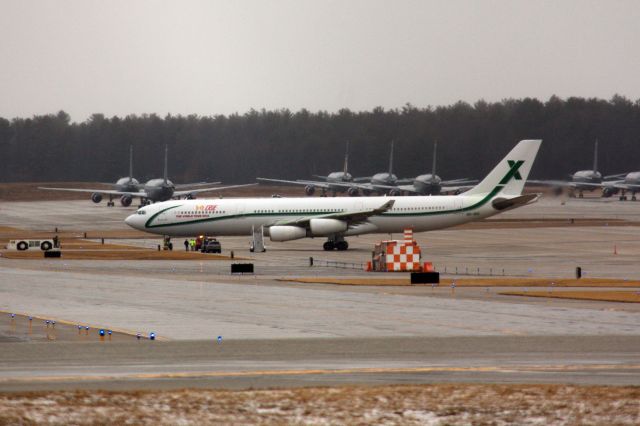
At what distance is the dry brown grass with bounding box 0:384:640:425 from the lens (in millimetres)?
20391

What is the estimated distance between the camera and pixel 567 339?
32.9m

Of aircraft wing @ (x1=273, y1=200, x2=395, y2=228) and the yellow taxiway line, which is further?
aircraft wing @ (x1=273, y1=200, x2=395, y2=228)

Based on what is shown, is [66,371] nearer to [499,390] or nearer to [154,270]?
[499,390]

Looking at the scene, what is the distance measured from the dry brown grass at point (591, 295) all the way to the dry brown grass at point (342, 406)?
79.4 feet

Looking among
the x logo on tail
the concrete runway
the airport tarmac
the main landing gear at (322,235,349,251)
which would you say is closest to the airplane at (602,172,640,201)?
the x logo on tail

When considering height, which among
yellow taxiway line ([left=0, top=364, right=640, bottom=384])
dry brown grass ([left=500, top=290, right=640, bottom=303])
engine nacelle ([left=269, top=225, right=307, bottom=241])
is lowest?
yellow taxiway line ([left=0, top=364, right=640, bottom=384])

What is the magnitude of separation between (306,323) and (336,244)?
49.2 m

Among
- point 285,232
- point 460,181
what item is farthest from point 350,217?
point 460,181

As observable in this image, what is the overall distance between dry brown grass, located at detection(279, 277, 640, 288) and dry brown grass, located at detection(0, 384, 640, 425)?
105 feet

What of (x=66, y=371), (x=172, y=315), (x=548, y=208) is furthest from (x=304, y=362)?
(x=548, y=208)

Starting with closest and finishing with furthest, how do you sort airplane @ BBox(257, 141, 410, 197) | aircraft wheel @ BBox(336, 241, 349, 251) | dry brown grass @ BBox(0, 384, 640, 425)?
dry brown grass @ BBox(0, 384, 640, 425), aircraft wheel @ BBox(336, 241, 349, 251), airplane @ BBox(257, 141, 410, 197)

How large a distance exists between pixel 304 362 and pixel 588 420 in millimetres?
9271

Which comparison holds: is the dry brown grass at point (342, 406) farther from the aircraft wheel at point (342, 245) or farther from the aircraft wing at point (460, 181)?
the aircraft wing at point (460, 181)

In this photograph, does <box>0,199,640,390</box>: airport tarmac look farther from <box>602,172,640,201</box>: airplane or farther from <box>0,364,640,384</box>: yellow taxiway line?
<box>602,172,640,201</box>: airplane
